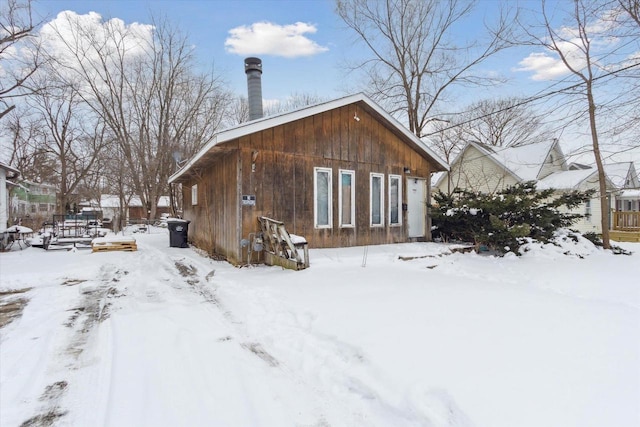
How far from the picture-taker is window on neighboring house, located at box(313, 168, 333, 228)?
25.6ft

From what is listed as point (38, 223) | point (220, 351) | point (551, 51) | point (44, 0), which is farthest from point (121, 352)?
point (38, 223)

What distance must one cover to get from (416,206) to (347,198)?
8.88ft

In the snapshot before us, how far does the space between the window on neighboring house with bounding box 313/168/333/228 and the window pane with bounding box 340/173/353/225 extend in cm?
40

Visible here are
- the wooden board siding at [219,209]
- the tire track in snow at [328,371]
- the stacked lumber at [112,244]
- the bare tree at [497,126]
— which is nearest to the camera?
the tire track in snow at [328,371]

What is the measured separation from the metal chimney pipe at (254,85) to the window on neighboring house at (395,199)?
4.26 metres

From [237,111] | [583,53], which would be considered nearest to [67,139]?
[237,111]

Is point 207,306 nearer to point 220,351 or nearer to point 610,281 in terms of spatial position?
point 220,351

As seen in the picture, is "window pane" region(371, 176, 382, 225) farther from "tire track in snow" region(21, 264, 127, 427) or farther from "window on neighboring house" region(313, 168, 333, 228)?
"tire track in snow" region(21, 264, 127, 427)

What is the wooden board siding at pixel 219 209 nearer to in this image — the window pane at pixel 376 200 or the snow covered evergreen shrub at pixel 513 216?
the window pane at pixel 376 200

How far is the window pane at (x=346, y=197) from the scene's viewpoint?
8273 mm

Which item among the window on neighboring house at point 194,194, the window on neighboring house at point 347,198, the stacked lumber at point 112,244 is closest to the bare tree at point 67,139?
the window on neighboring house at point 194,194

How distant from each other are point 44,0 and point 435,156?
45.3 ft

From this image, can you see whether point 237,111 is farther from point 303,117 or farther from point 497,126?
point 303,117

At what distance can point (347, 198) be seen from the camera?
8.35m
